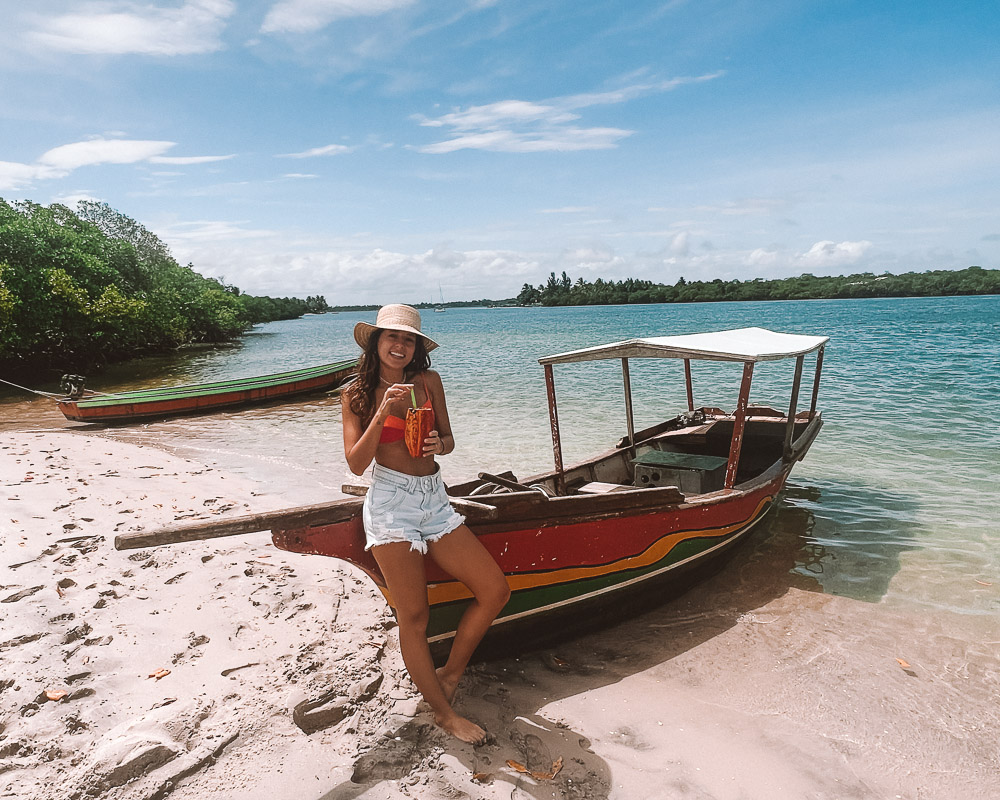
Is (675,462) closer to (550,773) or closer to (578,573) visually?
(578,573)

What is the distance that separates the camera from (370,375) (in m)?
3.10

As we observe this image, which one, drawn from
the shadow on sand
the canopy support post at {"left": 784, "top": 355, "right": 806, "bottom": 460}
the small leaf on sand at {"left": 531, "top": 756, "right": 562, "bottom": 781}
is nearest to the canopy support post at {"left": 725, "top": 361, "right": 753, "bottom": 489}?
the shadow on sand

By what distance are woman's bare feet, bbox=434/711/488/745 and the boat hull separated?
1.89 ft

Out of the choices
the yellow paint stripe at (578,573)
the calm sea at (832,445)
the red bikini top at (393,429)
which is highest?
the red bikini top at (393,429)

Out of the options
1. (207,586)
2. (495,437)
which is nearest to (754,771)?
(207,586)

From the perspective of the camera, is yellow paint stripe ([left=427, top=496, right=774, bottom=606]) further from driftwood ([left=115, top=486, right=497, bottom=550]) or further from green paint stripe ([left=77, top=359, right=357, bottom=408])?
green paint stripe ([left=77, top=359, right=357, bottom=408])

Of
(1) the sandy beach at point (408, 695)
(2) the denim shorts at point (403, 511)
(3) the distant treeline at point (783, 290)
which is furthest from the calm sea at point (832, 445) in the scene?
(3) the distant treeline at point (783, 290)

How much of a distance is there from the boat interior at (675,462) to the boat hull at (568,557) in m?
0.35

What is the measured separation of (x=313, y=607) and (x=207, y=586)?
945 millimetres

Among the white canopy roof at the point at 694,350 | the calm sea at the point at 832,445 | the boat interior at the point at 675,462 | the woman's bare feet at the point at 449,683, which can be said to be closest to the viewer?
the woman's bare feet at the point at 449,683

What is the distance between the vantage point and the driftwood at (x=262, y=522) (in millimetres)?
2707

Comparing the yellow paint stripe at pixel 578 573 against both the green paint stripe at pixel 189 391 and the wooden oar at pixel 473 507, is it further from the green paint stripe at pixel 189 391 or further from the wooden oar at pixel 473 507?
the green paint stripe at pixel 189 391

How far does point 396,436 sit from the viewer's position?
303 centimetres

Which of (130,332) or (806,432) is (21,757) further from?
(130,332)
